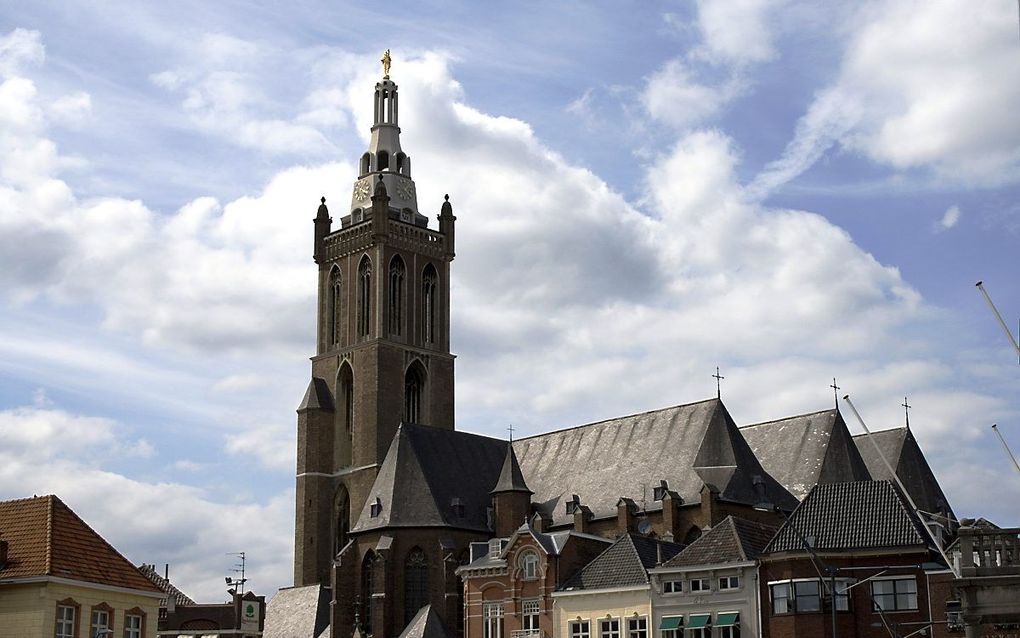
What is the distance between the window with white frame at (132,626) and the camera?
4991 centimetres

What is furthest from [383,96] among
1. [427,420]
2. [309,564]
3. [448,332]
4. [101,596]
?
[101,596]

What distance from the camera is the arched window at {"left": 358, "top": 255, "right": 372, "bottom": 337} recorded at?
102 m

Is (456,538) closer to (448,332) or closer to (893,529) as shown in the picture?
(448,332)

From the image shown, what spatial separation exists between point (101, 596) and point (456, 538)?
136 feet

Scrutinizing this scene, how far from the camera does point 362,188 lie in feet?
358

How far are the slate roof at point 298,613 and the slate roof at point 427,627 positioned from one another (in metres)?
9.94

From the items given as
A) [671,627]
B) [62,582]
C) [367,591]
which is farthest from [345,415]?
[62,582]

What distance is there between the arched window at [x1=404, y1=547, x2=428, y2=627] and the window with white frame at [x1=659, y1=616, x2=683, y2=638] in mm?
26008

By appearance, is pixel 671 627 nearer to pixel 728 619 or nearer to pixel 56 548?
pixel 728 619

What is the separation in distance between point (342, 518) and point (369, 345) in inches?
466

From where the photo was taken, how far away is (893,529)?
59625 millimetres

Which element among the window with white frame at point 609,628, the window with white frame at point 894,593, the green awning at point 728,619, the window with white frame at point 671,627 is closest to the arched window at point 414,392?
the window with white frame at point 609,628

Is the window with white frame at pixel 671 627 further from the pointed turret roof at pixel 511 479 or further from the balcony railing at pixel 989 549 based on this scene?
the balcony railing at pixel 989 549

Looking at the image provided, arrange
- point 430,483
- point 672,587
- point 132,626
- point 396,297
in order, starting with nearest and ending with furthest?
point 132,626
point 672,587
point 430,483
point 396,297
